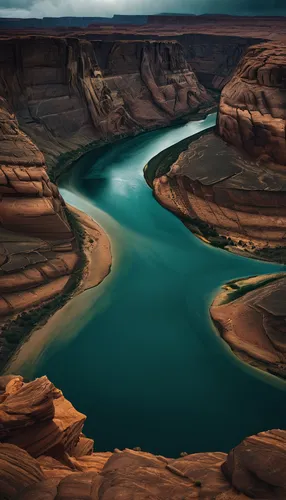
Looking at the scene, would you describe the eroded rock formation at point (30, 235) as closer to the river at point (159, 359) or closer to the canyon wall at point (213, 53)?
the river at point (159, 359)

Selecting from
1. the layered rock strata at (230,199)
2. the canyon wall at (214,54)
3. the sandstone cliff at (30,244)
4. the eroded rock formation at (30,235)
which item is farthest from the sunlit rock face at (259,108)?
the canyon wall at (214,54)

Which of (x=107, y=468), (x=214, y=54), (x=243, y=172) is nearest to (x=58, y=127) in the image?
(x=243, y=172)

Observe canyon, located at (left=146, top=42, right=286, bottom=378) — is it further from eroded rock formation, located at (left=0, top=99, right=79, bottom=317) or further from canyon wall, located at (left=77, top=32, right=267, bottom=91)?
canyon wall, located at (left=77, top=32, right=267, bottom=91)

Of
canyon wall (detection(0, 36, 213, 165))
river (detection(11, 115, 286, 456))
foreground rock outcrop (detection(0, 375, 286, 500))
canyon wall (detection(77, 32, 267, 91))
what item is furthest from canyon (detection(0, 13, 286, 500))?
canyon wall (detection(77, 32, 267, 91))

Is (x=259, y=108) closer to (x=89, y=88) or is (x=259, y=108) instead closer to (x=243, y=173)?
(x=243, y=173)

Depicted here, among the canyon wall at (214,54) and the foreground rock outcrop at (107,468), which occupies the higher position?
the canyon wall at (214,54)

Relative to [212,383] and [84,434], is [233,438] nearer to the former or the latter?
[212,383]
